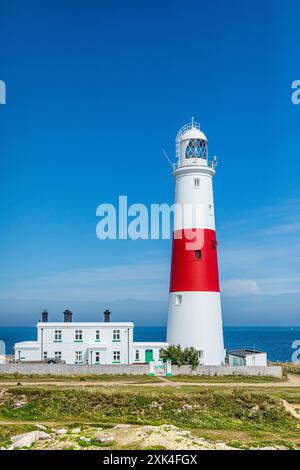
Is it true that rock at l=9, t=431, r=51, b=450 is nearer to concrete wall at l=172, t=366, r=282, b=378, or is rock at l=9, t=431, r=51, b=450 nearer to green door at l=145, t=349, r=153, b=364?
concrete wall at l=172, t=366, r=282, b=378

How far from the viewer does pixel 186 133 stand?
116 feet

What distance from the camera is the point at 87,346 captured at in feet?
117

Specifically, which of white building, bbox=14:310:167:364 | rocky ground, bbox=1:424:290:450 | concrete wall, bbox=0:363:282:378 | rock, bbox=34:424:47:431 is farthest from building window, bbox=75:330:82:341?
rocky ground, bbox=1:424:290:450

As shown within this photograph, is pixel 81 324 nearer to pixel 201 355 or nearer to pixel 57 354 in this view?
pixel 57 354

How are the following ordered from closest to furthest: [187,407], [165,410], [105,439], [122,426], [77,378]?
[105,439] < [122,426] < [165,410] < [187,407] < [77,378]

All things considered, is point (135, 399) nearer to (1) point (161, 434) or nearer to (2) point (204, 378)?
(1) point (161, 434)

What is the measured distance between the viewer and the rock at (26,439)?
14.5 m

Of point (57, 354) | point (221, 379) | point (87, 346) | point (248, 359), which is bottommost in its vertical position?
point (221, 379)

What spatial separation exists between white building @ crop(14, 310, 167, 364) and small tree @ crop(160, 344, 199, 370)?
2317 mm

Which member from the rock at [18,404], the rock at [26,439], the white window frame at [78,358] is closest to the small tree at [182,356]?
the white window frame at [78,358]

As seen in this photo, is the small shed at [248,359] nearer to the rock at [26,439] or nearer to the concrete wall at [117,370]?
the concrete wall at [117,370]

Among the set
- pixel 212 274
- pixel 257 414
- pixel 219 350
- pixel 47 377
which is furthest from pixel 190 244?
pixel 257 414

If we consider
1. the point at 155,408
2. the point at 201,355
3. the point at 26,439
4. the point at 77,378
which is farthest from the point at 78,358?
the point at 26,439
